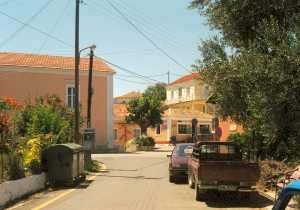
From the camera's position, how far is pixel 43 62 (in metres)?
57.6

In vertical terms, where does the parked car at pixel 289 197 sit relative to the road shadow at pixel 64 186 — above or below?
above

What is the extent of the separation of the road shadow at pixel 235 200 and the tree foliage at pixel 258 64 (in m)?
1.79

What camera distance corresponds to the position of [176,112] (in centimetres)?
7912

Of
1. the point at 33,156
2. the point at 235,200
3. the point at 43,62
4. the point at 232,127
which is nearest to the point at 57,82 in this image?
the point at 43,62

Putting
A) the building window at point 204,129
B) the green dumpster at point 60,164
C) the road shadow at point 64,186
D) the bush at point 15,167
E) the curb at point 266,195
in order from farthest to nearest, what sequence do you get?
the building window at point 204,129 → the green dumpster at point 60,164 → the road shadow at point 64,186 → the curb at point 266,195 → the bush at point 15,167

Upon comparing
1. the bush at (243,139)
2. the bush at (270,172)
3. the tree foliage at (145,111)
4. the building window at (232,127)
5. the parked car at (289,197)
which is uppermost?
the tree foliage at (145,111)

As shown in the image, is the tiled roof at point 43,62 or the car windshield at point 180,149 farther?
the tiled roof at point 43,62

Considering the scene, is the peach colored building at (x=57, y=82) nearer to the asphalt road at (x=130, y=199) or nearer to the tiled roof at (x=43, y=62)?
the tiled roof at (x=43, y=62)

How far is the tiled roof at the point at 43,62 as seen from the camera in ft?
184

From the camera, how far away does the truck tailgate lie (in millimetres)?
16578

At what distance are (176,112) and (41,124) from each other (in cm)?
5150

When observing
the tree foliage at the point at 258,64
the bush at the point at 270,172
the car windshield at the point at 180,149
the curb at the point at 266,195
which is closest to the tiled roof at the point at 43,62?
the car windshield at the point at 180,149

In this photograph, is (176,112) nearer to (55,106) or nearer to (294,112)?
(55,106)

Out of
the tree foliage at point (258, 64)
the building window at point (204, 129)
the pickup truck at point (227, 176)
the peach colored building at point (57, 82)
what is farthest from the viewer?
the building window at point (204, 129)
